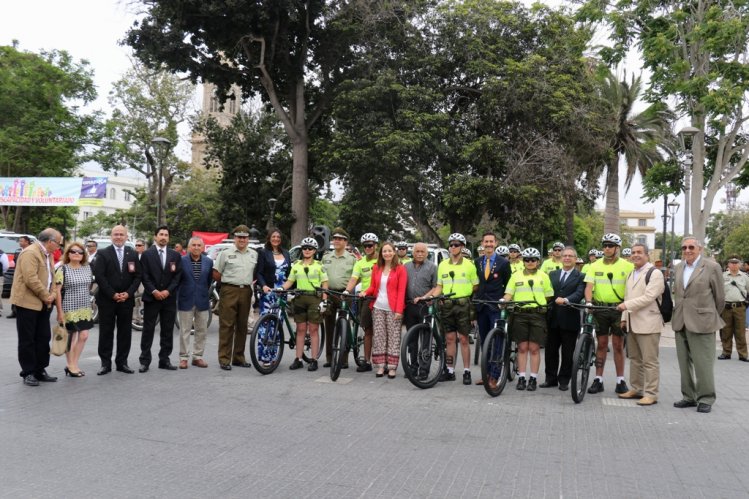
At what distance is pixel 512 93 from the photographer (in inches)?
966

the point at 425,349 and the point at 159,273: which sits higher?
the point at 159,273

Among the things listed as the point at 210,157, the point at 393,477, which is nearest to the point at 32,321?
the point at 393,477

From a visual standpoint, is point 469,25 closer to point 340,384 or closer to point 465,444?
point 340,384

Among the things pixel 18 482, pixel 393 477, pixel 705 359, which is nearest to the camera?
pixel 18 482

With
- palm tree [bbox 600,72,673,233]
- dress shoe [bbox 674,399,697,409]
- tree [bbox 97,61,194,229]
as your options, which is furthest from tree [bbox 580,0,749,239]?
tree [bbox 97,61,194,229]

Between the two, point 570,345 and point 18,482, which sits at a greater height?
point 570,345

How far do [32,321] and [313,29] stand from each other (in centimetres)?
2149

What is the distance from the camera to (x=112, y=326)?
9.05 meters

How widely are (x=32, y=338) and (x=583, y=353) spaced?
6.70m

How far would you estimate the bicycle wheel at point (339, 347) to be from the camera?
8.89 meters

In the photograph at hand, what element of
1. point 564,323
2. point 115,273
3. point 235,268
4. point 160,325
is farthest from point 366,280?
point 115,273

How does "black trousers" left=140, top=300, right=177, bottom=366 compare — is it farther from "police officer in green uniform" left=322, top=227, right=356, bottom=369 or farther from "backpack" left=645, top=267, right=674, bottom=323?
"backpack" left=645, top=267, right=674, bottom=323

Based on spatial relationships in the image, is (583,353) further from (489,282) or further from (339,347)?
(339,347)

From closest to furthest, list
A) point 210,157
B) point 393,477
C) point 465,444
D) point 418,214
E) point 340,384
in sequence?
point 393,477, point 465,444, point 340,384, point 418,214, point 210,157
